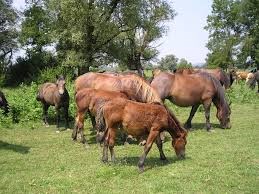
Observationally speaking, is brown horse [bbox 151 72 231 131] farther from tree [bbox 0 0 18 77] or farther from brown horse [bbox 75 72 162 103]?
tree [bbox 0 0 18 77]

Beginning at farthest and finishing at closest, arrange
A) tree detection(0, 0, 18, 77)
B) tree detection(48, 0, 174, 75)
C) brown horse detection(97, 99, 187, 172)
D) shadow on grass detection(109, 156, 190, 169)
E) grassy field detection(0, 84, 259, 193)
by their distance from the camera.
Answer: tree detection(0, 0, 18, 77) → tree detection(48, 0, 174, 75) → shadow on grass detection(109, 156, 190, 169) → brown horse detection(97, 99, 187, 172) → grassy field detection(0, 84, 259, 193)

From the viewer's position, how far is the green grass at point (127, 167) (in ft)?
26.4

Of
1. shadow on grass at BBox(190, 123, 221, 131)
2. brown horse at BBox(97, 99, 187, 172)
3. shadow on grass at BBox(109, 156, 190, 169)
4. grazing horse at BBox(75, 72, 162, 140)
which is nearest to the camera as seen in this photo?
brown horse at BBox(97, 99, 187, 172)

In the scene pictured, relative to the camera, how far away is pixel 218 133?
14.1m

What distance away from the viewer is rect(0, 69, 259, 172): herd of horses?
9.34 m

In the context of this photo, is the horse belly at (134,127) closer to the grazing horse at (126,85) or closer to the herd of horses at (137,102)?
the herd of horses at (137,102)

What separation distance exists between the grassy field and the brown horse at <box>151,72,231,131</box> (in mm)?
1023

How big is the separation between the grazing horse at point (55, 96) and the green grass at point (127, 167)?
1.69m

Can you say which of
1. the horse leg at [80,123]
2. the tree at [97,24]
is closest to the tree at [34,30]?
the tree at [97,24]

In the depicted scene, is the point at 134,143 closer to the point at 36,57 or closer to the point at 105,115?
the point at 105,115

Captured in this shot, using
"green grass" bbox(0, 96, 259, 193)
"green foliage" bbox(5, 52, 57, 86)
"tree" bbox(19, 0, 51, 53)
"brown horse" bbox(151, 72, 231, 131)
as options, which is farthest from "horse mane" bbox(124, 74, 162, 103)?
"tree" bbox(19, 0, 51, 53)

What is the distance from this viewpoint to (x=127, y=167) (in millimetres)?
9406

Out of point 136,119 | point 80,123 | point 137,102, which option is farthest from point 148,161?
point 80,123

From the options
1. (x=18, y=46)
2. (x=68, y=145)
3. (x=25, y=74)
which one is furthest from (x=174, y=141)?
(x=18, y=46)
